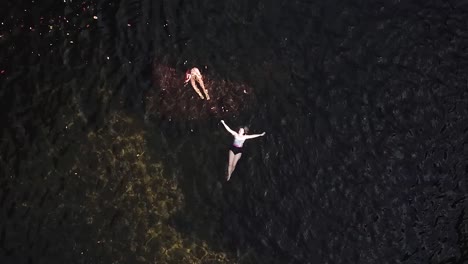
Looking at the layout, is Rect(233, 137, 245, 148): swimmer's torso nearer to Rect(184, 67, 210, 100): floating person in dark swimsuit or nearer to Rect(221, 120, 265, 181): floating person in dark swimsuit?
Rect(221, 120, 265, 181): floating person in dark swimsuit

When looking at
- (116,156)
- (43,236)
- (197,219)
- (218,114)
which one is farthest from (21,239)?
(218,114)

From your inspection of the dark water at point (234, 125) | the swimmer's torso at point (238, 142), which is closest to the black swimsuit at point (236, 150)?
the swimmer's torso at point (238, 142)

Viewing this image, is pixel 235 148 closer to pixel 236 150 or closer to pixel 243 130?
pixel 236 150

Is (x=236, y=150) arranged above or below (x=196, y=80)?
below

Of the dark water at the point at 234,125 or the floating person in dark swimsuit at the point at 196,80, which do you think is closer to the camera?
the dark water at the point at 234,125

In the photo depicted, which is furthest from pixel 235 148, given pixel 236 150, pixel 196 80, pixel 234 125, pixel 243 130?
pixel 196 80

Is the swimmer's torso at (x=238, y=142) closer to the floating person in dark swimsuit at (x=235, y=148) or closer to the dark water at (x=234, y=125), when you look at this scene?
the floating person in dark swimsuit at (x=235, y=148)

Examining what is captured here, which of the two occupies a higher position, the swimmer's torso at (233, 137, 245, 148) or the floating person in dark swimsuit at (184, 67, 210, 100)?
the floating person in dark swimsuit at (184, 67, 210, 100)

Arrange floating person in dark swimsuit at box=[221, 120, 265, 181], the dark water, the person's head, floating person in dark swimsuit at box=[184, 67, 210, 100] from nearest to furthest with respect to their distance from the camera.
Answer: the dark water
the person's head
floating person in dark swimsuit at box=[221, 120, 265, 181]
floating person in dark swimsuit at box=[184, 67, 210, 100]

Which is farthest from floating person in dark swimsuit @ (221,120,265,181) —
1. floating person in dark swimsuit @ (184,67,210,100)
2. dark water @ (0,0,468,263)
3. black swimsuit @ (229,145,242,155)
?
floating person in dark swimsuit @ (184,67,210,100)
